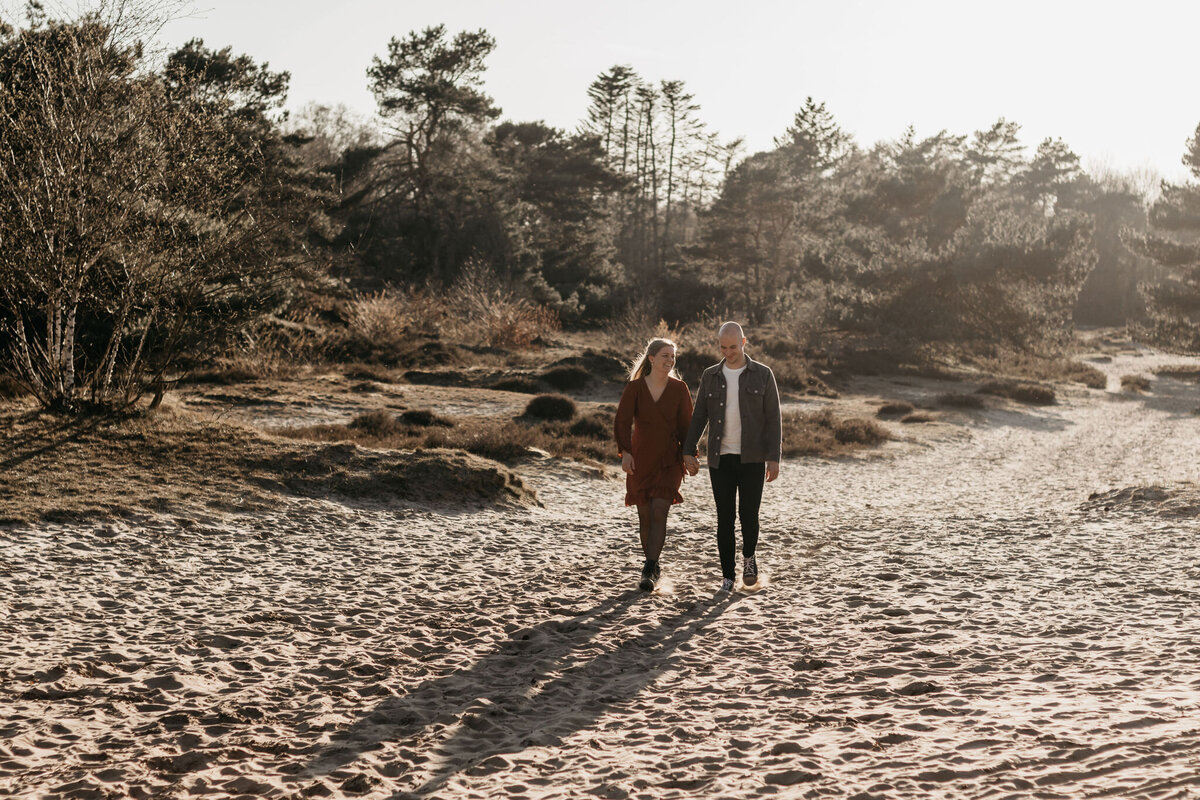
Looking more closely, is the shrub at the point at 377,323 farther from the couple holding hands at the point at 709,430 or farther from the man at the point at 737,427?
the man at the point at 737,427

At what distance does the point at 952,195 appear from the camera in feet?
161

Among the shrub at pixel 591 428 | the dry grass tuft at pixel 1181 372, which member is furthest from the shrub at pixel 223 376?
the dry grass tuft at pixel 1181 372

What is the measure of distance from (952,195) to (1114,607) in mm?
45648

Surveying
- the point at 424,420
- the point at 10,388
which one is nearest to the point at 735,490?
the point at 10,388

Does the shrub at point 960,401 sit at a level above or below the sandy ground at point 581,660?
above

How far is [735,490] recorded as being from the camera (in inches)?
288

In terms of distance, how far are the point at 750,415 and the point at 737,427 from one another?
15cm

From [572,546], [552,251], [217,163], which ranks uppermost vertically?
[552,251]

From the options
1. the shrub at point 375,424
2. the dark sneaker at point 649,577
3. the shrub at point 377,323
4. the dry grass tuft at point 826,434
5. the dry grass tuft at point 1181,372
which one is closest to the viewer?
the dark sneaker at point 649,577

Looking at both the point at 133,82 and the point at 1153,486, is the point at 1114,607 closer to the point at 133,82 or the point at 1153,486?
the point at 1153,486

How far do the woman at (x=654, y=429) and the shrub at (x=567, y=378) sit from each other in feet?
58.0

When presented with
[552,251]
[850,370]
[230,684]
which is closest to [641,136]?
[552,251]

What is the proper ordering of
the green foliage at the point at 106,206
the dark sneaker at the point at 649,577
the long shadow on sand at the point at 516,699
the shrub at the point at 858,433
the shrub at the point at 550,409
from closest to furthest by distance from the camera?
the long shadow on sand at the point at 516,699 < the dark sneaker at the point at 649,577 < the green foliage at the point at 106,206 < the shrub at the point at 550,409 < the shrub at the point at 858,433

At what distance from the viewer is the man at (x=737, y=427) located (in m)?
7.05
